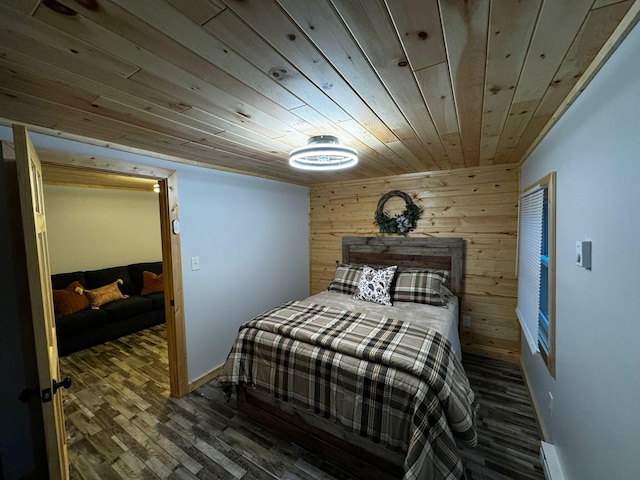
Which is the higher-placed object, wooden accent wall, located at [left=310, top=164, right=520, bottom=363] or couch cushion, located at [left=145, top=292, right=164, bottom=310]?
wooden accent wall, located at [left=310, top=164, right=520, bottom=363]

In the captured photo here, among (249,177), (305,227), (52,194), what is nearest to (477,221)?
(305,227)

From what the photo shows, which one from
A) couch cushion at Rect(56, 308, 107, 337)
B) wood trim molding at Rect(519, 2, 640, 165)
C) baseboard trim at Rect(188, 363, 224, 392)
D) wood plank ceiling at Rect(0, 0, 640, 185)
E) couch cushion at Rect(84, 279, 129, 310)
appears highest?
wood plank ceiling at Rect(0, 0, 640, 185)

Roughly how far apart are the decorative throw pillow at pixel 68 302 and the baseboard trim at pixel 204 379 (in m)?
2.02

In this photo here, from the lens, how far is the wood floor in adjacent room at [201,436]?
5.43 ft

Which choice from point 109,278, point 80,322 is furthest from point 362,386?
point 109,278

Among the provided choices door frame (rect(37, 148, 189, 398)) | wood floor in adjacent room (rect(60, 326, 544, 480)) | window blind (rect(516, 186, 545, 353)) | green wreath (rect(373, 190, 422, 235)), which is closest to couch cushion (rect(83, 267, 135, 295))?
wood floor in adjacent room (rect(60, 326, 544, 480))

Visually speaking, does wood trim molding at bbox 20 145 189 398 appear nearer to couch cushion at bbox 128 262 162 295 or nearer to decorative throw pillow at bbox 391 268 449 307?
decorative throw pillow at bbox 391 268 449 307

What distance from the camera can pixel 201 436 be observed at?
1.93 metres

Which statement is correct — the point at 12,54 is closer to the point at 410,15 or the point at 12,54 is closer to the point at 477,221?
the point at 410,15

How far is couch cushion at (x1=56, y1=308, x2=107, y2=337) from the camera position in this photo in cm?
304

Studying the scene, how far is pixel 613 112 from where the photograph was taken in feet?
3.11

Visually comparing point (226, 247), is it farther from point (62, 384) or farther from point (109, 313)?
point (109, 313)

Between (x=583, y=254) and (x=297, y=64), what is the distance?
4.80 feet

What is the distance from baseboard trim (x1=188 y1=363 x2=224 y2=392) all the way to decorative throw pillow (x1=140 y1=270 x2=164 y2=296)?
2.08 m
